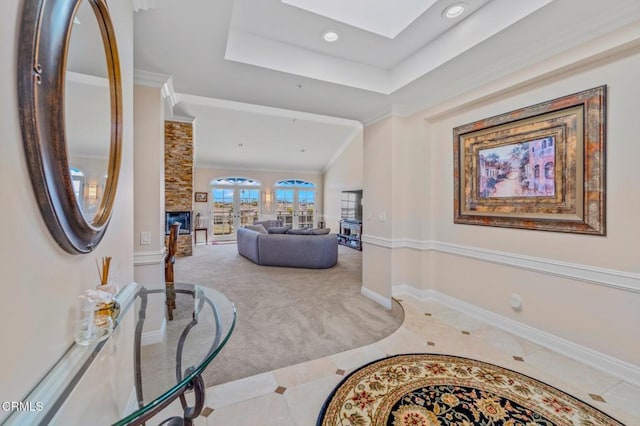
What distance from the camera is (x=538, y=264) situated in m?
2.53

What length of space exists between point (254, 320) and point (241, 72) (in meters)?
2.70

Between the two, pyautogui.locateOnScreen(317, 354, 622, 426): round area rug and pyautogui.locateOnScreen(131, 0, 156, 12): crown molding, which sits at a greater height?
pyautogui.locateOnScreen(131, 0, 156, 12): crown molding

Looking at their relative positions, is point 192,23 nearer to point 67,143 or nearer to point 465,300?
point 67,143

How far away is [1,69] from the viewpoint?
637 mm

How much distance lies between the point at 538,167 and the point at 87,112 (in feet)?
10.8

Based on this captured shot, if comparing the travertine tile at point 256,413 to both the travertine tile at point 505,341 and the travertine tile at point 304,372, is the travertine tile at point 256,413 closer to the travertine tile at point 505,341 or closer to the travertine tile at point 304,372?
the travertine tile at point 304,372

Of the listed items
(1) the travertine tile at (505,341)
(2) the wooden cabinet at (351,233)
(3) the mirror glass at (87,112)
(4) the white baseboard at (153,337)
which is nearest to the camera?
(3) the mirror glass at (87,112)

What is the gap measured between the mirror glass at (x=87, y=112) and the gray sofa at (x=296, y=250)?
4593 millimetres

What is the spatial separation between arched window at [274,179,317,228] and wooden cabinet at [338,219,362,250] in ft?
7.73

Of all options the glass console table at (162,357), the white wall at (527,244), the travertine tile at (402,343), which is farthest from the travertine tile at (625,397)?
the glass console table at (162,357)

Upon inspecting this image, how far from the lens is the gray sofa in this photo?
5734 millimetres

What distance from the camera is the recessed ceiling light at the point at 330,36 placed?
8.32ft

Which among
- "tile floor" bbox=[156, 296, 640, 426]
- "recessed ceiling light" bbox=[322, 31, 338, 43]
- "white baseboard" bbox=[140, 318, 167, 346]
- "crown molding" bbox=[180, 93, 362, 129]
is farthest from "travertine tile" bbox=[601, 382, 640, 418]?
"crown molding" bbox=[180, 93, 362, 129]

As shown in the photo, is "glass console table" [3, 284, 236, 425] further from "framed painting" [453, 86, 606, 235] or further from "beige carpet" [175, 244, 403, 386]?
"framed painting" [453, 86, 606, 235]
